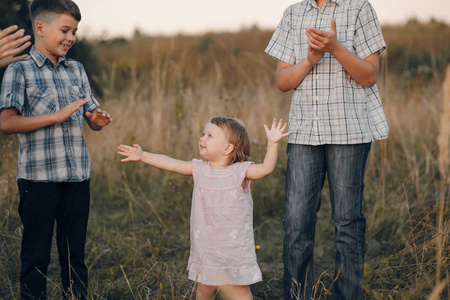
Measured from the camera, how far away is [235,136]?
7.25ft

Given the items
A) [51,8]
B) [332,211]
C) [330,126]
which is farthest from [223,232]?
[51,8]

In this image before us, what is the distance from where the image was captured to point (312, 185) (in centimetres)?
225

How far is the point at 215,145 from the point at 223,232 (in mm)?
425

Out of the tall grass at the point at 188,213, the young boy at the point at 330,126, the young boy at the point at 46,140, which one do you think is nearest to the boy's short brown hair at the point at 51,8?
the young boy at the point at 46,140

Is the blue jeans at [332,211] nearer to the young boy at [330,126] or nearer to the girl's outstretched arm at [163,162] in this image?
the young boy at [330,126]

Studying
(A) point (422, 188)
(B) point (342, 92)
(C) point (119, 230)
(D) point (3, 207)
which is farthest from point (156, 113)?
(B) point (342, 92)

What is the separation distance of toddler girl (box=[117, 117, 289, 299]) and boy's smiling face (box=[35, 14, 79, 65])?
0.62 m

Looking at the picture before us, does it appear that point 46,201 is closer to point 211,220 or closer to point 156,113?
point 211,220

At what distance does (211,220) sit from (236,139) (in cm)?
42

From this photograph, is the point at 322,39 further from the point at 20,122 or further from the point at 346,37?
the point at 20,122

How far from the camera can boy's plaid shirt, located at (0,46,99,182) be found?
2137mm

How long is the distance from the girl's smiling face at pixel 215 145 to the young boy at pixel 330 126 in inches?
13.8

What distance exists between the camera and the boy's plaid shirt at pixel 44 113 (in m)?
2.14

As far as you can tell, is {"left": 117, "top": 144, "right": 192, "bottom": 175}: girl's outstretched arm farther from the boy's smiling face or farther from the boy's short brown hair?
the boy's short brown hair
